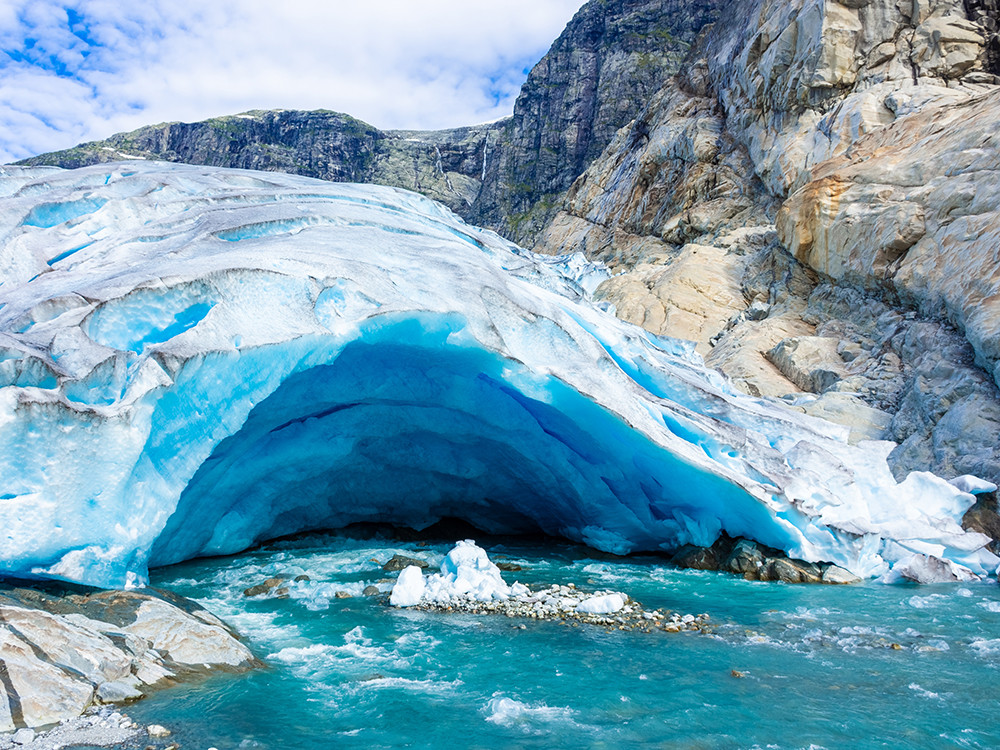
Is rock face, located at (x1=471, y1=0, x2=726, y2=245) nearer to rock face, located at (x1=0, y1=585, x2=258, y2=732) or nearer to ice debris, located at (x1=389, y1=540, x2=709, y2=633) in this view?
ice debris, located at (x1=389, y1=540, x2=709, y2=633)

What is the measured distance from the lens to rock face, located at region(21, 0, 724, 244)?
48.2 m

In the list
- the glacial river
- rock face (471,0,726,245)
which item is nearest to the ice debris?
the glacial river

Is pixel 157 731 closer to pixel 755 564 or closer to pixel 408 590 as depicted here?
pixel 408 590

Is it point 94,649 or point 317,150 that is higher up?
point 317,150

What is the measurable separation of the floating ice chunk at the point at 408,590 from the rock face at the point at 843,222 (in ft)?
25.1

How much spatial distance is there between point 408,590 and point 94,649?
10.2 ft

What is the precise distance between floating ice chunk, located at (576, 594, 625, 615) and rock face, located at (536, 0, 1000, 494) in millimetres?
5924

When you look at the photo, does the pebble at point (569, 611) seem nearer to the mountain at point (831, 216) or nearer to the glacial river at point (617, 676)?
the glacial river at point (617, 676)

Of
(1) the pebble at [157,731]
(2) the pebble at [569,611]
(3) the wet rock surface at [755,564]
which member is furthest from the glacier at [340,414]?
(1) the pebble at [157,731]

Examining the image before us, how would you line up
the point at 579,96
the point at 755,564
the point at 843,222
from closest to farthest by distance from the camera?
the point at 755,564
the point at 843,222
the point at 579,96

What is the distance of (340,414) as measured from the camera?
370 inches

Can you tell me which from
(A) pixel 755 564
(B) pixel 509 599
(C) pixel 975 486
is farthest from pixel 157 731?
(C) pixel 975 486

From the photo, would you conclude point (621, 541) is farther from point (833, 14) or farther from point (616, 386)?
point (833, 14)

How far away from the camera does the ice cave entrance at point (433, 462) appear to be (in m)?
8.36
